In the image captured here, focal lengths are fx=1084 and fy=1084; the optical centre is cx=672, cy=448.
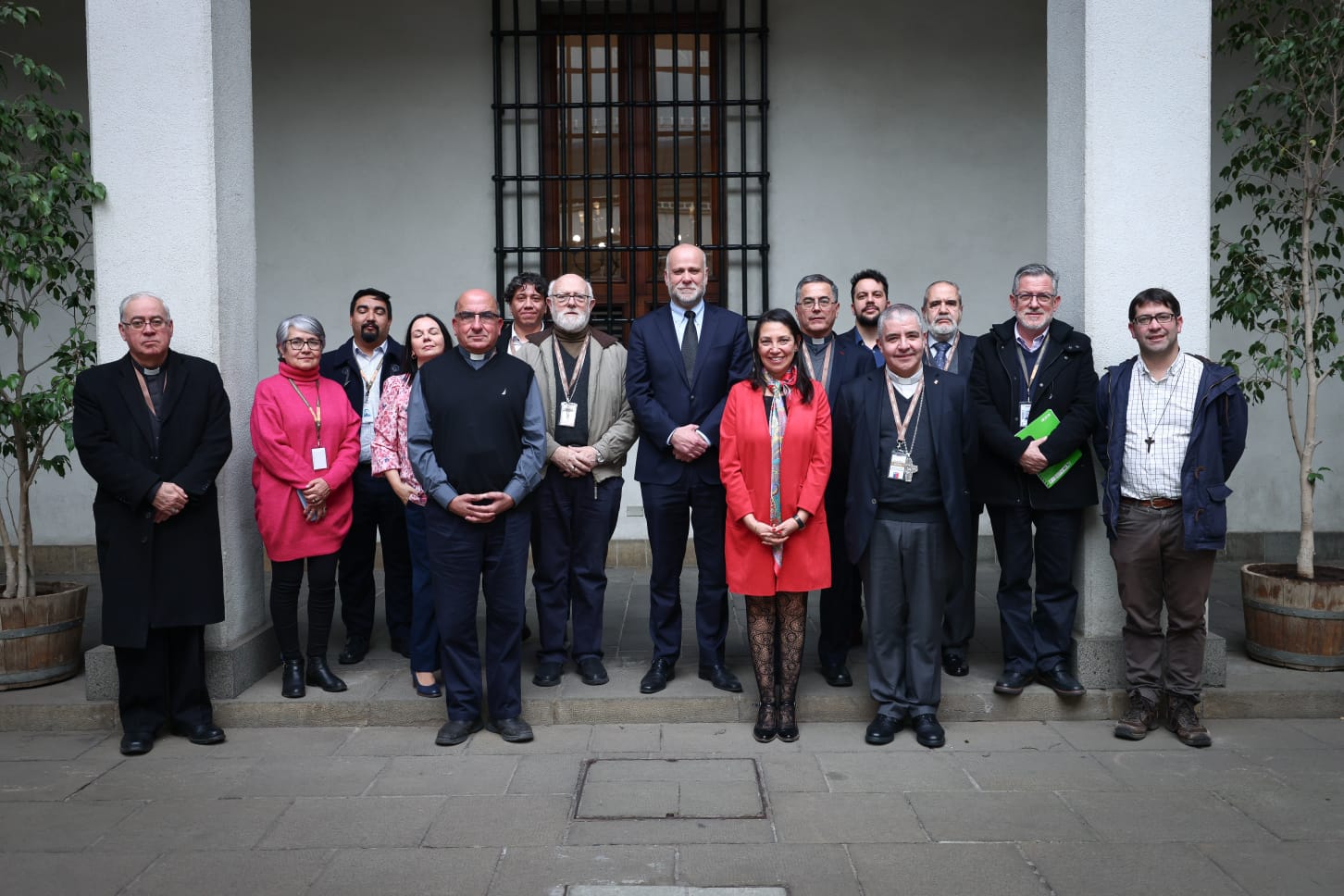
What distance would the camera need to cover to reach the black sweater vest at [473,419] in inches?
182

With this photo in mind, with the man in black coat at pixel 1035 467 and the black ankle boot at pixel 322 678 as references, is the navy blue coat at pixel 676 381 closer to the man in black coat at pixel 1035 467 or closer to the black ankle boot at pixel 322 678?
the man in black coat at pixel 1035 467

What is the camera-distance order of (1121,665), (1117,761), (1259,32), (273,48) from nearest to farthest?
(1117,761), (1121,665), (1259,32), (273,48)

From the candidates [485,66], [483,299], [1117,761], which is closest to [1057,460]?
[1117,761]

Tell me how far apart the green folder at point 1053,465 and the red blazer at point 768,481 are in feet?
3.16

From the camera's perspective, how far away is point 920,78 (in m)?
8.19

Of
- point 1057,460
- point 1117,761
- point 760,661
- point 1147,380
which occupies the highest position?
point 1147,380

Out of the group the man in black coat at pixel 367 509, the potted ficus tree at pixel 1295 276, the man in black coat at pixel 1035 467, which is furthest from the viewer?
the man in black coat at pixel 367 509

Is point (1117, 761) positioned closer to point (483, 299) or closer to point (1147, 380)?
point (1147, 380)

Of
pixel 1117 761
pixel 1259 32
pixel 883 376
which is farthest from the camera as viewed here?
pixel 1259 32

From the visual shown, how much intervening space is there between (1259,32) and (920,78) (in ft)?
7.52

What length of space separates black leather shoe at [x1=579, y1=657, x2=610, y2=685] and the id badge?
1175mm

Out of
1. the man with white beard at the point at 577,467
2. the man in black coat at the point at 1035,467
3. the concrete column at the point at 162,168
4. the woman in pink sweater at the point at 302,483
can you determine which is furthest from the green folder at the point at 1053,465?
the concrete column at the point at 162,168

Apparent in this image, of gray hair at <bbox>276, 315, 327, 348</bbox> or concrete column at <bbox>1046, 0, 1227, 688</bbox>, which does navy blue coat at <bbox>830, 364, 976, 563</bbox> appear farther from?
gray hair at <bbox>276, 315, 327, 348</bbox>

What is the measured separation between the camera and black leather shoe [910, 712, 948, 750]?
4707 mm
